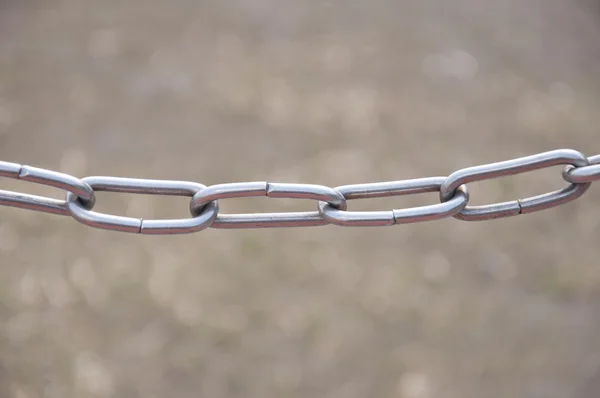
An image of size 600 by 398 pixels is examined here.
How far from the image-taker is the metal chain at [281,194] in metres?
0.98

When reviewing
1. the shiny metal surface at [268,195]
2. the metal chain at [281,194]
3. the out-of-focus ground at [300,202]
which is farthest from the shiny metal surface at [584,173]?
the out-of-focus ground at [300,202]

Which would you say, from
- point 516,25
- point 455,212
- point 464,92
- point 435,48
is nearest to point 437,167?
point 464,92

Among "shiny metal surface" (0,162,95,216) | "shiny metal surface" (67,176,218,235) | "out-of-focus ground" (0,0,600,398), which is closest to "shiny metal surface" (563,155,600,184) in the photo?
"shiny metal surface" (67,176,218,235)

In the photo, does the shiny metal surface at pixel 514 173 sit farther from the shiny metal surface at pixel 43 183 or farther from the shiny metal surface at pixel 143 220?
the shiny metal surface at pixel 43 183

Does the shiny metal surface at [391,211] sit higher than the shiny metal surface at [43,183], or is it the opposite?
the shiny metal surface at [43,183]

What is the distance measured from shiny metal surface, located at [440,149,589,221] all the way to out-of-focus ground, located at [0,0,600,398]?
3.26 feet

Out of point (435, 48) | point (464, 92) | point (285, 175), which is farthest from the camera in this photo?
point (435, 48)

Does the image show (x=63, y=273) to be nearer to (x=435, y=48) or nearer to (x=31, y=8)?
(x=31, y=8)

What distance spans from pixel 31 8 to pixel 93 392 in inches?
98.0

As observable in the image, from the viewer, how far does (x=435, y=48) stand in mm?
3363

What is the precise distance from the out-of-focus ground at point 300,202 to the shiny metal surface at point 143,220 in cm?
101

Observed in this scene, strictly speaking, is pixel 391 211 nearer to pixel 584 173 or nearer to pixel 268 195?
pixel 268 195

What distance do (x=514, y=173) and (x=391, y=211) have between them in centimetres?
21

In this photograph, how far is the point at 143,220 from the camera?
0.98 meters
